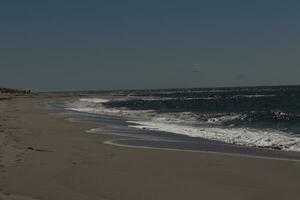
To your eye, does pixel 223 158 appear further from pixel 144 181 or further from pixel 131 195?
pixel 131 195

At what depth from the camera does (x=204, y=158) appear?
13070 millimetres

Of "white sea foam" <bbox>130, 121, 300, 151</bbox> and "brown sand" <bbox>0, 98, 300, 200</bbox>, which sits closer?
"brown sand" <bbox>0, 98, 300, 200</bbox>

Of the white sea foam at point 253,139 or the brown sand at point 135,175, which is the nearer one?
the brown sand at point 135,175

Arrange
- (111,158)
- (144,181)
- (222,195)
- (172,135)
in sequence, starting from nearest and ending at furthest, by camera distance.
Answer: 1. (222,195)
2. (144,181)
3. (111,158)
4. (172,135)

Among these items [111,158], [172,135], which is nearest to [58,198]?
[111,158]

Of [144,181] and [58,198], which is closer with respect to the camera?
[58,198]

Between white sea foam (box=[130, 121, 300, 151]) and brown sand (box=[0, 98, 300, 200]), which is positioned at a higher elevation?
brown sand (box=[0, 98, 300, 200])

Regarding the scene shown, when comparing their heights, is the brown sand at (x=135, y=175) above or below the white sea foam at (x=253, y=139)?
above

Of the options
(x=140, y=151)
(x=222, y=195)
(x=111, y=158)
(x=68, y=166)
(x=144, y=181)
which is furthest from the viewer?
(x=140, y=151)

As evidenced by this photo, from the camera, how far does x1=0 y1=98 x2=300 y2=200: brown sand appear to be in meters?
8.50

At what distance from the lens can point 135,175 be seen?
10.3 metres

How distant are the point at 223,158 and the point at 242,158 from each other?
513 millimetres

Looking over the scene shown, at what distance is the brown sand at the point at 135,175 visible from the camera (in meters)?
8.50

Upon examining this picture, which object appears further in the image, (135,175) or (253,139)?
(253,139)
